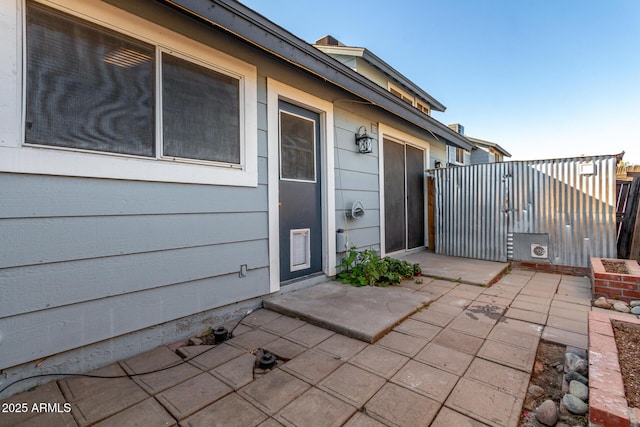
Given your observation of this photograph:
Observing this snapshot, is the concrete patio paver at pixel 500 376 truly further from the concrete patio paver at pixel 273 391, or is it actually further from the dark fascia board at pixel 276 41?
the dark fascia board at pixel 276 41

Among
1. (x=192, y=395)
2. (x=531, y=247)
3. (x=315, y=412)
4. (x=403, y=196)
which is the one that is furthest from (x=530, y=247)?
(x=192, y=395)

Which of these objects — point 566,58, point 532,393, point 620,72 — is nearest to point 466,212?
point 532,393

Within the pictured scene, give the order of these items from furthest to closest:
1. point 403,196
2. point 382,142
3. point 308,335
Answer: point 403,196 < point 382,142 < point 308,335

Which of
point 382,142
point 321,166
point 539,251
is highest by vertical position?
point 382,142

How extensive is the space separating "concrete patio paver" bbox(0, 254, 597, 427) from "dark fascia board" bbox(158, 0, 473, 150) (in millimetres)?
2385

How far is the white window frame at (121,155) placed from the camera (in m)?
1.52

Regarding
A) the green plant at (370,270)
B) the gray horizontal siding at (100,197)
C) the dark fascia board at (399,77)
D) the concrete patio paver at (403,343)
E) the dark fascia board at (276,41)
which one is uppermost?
the dark fascia board at (399,77)

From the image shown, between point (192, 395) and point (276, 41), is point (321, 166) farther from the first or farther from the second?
point (192, 395)

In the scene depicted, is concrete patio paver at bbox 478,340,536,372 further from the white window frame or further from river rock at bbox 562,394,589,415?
Answer: the white window frame

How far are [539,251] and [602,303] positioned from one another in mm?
1744

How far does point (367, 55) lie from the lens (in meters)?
5.77

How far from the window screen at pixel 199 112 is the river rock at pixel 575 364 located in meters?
2.89

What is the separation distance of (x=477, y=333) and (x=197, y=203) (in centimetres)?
253

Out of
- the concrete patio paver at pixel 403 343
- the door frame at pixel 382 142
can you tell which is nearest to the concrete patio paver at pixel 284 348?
the concrete patio paver at pixel 403 343
